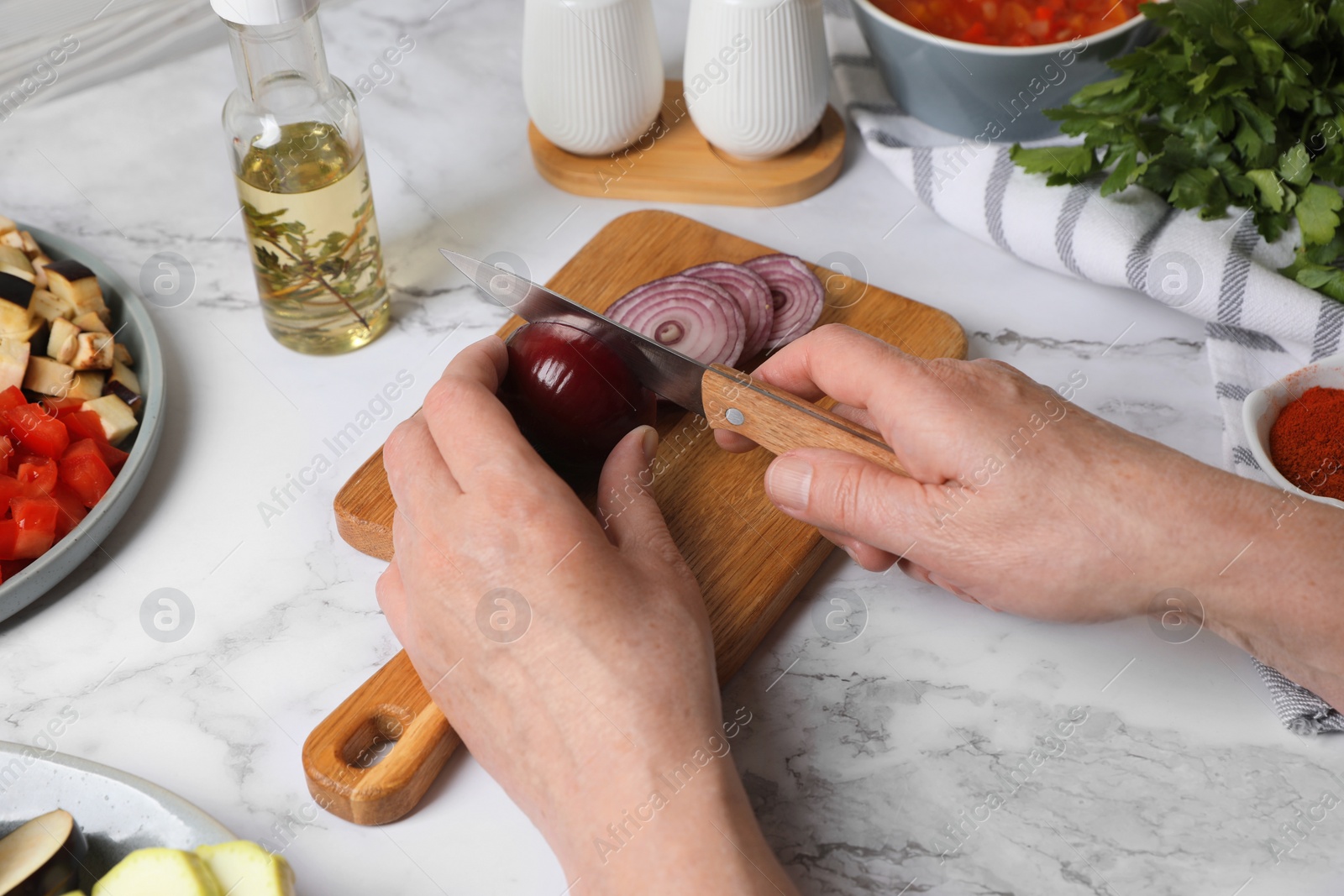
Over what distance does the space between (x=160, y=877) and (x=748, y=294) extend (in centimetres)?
96

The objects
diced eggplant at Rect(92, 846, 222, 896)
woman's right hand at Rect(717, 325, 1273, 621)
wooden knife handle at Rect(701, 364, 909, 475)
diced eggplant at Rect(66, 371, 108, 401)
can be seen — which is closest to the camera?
diced eggplant at Rect(92, 846, 222, 896)

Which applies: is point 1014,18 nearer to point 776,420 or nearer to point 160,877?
point 776,420

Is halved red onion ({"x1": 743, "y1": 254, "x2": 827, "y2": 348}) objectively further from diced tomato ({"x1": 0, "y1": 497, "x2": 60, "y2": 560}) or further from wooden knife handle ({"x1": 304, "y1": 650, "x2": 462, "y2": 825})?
diced tomato ({"x1": 0, "y1": 497, "x2": 60, "y2": 560})


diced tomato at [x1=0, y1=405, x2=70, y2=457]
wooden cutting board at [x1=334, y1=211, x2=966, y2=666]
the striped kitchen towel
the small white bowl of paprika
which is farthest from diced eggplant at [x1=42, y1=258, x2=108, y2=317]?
the small white bowl of paprika

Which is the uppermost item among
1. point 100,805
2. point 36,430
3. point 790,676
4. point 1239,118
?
point 1239,118

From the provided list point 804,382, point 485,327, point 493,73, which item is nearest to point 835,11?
point 493,73

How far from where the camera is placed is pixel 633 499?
118 cm

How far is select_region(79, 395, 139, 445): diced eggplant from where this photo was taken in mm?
1355

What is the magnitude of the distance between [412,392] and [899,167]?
0.86 meters

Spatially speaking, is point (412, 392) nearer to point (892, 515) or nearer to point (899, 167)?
point (892, 515)

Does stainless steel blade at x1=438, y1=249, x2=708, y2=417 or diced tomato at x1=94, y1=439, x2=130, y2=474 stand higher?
stainless steel blade at x1=438, y1=249, x2=708, y2=417

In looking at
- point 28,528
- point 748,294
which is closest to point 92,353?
point 28,528

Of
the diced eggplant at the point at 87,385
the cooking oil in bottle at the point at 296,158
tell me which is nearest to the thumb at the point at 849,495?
the cooking oil in bottle at the point at 296,158

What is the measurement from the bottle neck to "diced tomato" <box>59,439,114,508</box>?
1.53 ft
